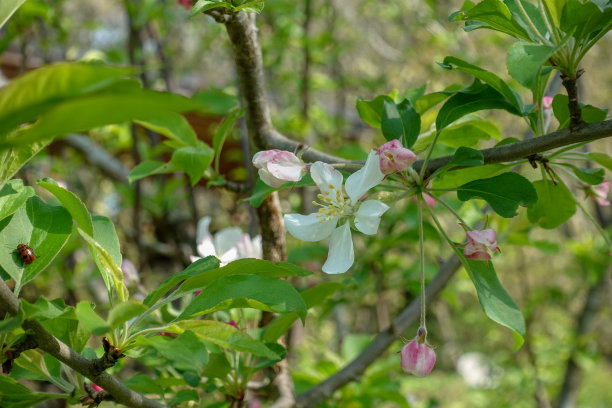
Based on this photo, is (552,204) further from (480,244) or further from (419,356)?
(419,356)

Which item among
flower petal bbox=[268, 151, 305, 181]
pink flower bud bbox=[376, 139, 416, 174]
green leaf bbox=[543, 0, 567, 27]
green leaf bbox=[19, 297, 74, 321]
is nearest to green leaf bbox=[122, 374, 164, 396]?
green leaf bbox=[19, 297, 74, 321]

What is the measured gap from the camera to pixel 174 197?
3076 millimetres

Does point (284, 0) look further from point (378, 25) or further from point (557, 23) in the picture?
point (378, 25)

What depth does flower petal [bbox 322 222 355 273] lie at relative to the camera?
826mm

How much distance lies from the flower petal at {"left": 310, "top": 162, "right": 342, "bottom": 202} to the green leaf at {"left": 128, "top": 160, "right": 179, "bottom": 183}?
38cm

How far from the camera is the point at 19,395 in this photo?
782 mm

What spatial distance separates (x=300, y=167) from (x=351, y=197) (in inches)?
3.5

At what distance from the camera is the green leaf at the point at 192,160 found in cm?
105

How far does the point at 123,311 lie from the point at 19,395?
0.32 metres

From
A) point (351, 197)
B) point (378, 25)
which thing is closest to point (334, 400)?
point (351, 197)

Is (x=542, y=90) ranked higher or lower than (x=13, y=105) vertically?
lower

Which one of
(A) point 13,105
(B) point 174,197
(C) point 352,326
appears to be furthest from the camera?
(C) point 352,326

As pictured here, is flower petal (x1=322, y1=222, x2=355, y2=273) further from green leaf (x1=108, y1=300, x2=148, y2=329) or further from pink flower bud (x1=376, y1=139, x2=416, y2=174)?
green leaf (x1=108, y1=300, x2=148, y2=329)

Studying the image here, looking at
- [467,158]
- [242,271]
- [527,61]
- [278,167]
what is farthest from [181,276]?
[527,61]
